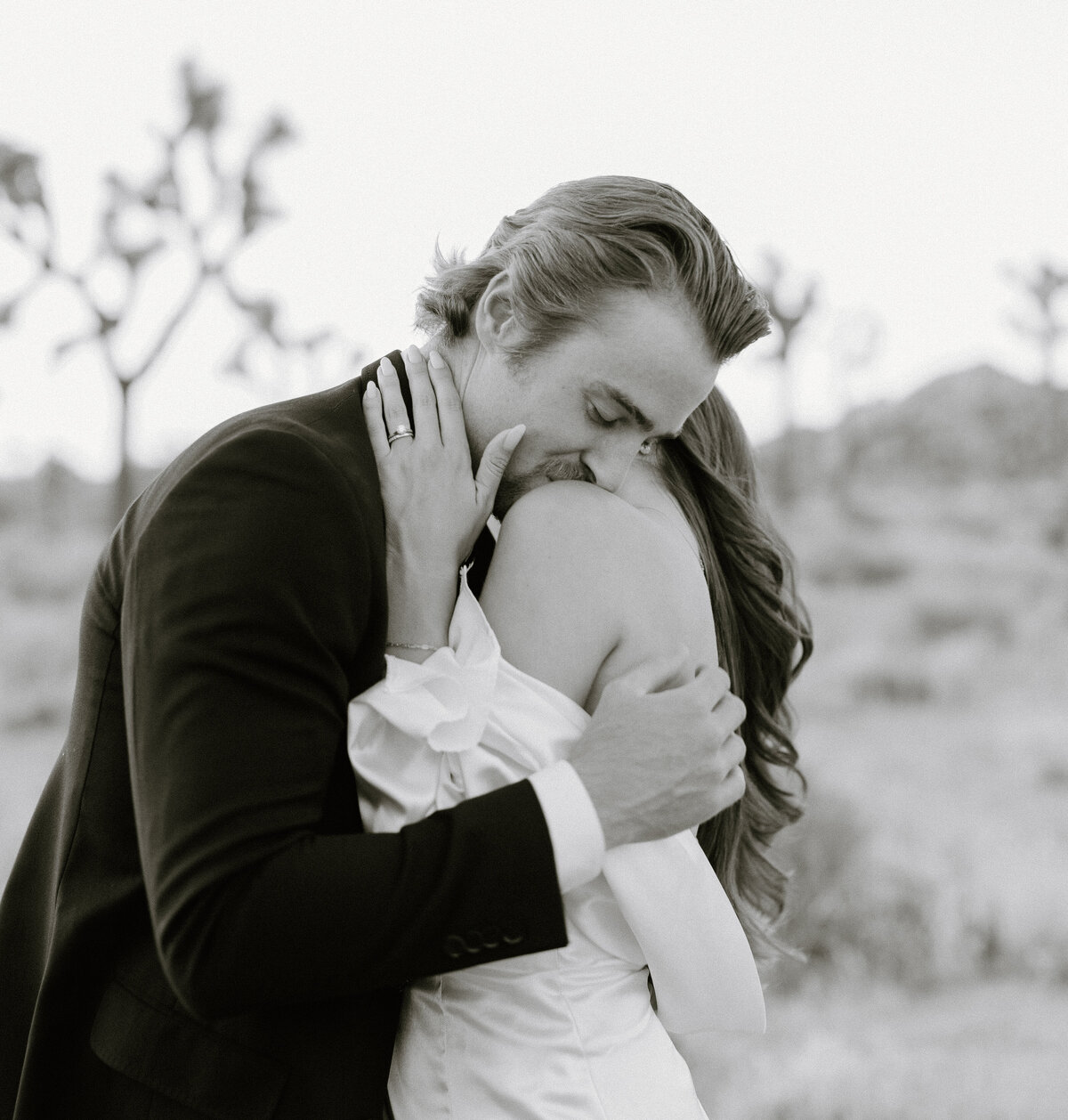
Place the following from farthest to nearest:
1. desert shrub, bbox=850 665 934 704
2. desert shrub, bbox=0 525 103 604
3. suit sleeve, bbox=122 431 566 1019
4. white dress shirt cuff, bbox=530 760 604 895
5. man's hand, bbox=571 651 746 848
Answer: desert shrub, bbox=0 525 103 604
desert shrub, bbox=850 665 934 704
man's hand, bbox=571 651 746 848
white dress shirt cuff, bbox=530 760 604 895
suit sleeve, bbox=122 431 566 1019

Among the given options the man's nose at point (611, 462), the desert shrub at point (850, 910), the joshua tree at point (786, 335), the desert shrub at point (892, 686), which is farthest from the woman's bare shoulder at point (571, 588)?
the joshua tree at point (786, 335)

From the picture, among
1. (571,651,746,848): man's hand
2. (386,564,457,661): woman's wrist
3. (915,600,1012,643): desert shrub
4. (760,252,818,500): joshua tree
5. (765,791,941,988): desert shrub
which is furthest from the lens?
(760,252,818,500): joshua tree

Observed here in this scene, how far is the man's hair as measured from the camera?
1885mm

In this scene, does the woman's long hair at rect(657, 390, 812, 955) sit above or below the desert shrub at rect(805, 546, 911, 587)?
above

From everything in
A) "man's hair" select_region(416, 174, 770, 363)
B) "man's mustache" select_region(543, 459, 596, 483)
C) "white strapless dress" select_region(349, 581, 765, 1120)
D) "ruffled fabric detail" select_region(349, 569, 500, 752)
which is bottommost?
"white strapless dress" select_region(349, 581, 765, 1120)

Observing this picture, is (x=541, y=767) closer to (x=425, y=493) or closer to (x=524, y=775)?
(x=524, y=775)

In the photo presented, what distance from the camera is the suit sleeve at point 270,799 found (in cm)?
141

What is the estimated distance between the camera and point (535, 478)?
2023 millimetres

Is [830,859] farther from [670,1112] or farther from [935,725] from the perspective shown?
[670,1112]

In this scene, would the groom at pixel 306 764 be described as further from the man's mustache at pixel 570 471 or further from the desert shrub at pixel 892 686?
the desert shrub at pixel 892 686

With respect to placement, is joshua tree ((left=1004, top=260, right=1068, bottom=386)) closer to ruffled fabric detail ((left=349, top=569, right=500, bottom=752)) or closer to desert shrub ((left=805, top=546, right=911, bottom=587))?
desert shrub ((left=805, top=546, right=911, bottom=587))

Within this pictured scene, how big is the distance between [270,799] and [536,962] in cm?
60

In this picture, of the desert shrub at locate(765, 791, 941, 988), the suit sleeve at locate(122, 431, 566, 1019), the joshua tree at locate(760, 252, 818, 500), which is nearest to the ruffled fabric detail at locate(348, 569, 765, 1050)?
the suit sleeve at locate(122, 431, 566, 1019)

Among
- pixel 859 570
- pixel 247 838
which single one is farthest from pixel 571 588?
pixel 859 570
